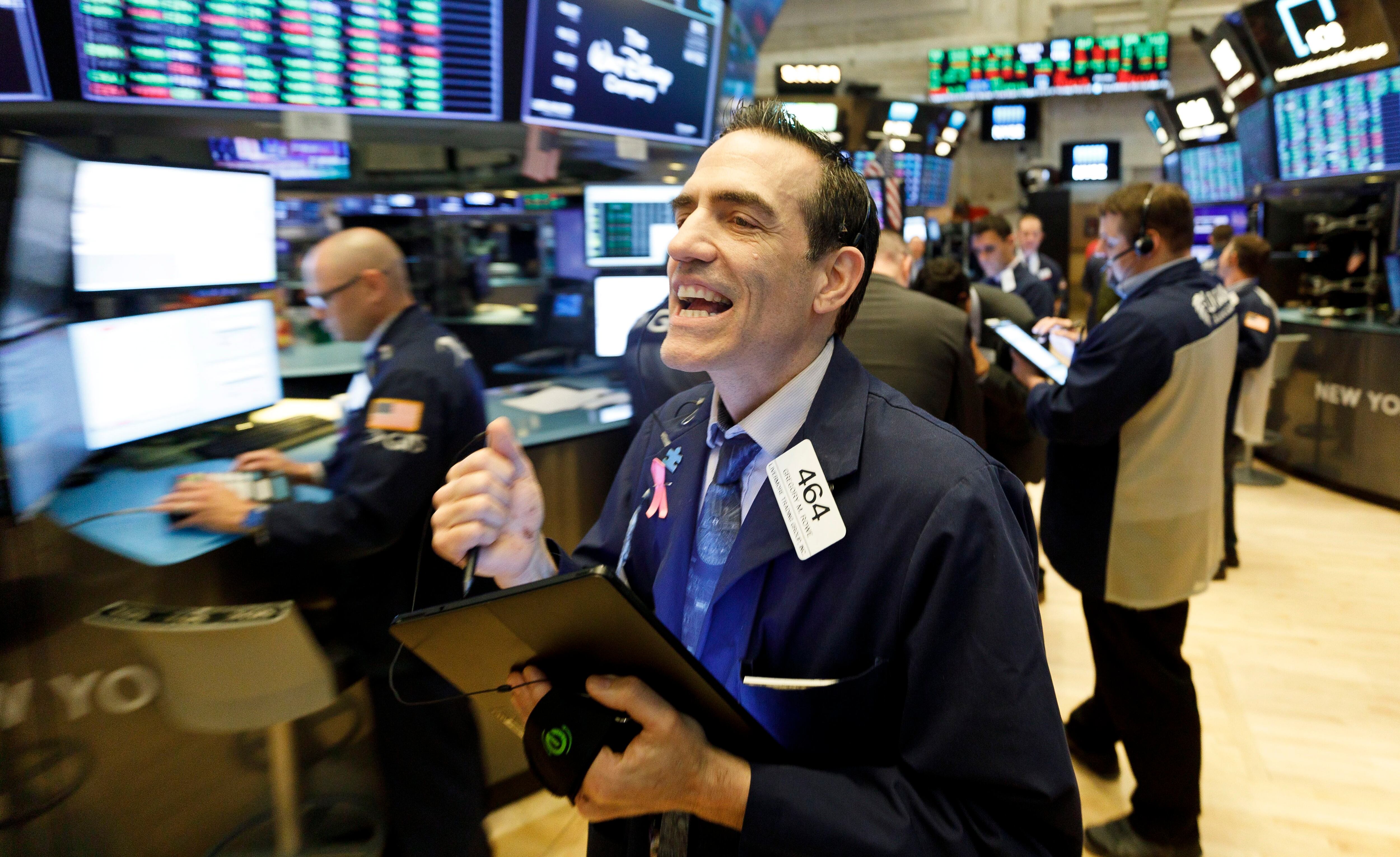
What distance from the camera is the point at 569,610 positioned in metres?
0.85

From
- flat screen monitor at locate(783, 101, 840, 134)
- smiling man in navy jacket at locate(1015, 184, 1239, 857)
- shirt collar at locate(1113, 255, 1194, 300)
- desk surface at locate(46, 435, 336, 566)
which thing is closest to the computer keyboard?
desk surface at locate(46, 435, 336, 566)

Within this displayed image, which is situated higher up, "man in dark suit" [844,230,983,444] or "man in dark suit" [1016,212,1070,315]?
"man in dark suit" [1016,212,1070,315]

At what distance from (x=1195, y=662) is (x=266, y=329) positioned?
371 cm

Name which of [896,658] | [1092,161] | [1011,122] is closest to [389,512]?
[896,658]

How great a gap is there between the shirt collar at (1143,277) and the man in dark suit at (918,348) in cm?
45

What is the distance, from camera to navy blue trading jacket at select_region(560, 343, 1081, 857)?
0.88m

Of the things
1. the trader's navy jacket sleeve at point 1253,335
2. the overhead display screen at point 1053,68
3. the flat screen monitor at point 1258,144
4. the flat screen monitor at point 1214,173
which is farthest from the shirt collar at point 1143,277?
the overhead display screen at point 1053,68

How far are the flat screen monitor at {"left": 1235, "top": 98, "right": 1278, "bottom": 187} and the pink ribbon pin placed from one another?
23.0 feet

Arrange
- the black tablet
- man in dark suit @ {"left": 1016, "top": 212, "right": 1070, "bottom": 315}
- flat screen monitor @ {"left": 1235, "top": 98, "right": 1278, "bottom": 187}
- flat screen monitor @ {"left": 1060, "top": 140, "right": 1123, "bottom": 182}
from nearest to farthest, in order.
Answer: the black tablet, flat screen monitor @ {"left": 1235, "top": 98, "right": 1278, "bottom": 187}, man in dark suit @ {"left": 1016, "top": 212, "right": 1070, "bottom": 315}, flat screen monitor @ {"left": 1060, "top": 140, "right": 1123, "bottom": 182}

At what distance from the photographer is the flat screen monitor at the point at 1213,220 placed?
961 cm

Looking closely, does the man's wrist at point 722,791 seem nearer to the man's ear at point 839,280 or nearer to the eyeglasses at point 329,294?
the man's ear at point 839,280

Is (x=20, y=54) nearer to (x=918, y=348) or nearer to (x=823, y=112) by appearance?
(x=918, y=348)

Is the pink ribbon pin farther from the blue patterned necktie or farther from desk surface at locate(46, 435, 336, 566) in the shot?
desk surface at locate(46, 435, 336, 566)

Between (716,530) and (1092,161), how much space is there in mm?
12748
